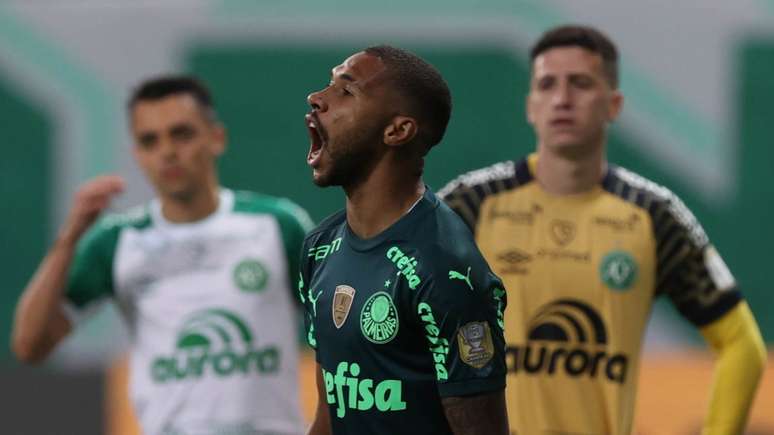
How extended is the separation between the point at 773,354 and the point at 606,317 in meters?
6.84

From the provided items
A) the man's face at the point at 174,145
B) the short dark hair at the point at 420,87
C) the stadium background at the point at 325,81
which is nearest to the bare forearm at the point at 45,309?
the man's face at the point at 174,145

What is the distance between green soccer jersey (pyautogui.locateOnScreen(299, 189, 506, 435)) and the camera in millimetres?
3736

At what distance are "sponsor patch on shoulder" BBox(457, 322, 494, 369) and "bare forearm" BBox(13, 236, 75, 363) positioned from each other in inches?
122

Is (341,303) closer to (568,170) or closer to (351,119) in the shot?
(351,119)

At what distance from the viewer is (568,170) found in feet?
19.2

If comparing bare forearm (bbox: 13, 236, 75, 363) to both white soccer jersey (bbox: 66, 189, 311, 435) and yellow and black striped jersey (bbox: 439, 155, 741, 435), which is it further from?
yellow and black striped jersey (bbox: 439, 155, 741, 435)

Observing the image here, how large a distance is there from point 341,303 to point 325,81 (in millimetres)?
8761

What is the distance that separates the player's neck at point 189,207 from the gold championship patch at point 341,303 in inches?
111

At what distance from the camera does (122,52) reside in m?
13.1

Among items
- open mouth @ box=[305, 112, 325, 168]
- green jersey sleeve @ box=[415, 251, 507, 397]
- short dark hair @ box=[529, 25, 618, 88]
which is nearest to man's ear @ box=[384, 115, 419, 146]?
open mouth @ box=[305, 112, 325, 168]

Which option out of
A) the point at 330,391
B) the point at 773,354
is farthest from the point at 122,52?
the point at 330,391

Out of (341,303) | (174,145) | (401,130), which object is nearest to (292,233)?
(174,145)

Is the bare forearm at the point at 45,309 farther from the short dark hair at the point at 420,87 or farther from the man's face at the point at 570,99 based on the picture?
the short dark hair at the point at 420,87

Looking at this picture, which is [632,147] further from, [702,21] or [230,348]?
[230,348]
